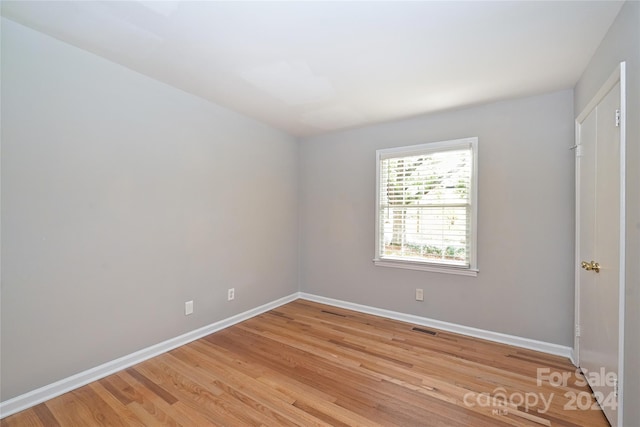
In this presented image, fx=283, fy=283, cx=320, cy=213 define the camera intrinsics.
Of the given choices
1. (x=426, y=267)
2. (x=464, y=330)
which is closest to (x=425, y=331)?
(x=464, y=330)

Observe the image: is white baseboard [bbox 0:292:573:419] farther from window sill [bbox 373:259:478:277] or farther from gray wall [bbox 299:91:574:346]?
window sill [bbox 373:259:478:277]

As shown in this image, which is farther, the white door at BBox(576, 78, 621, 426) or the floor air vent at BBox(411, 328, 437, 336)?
the floor air vent at BBox(411, 328, 437, 336)

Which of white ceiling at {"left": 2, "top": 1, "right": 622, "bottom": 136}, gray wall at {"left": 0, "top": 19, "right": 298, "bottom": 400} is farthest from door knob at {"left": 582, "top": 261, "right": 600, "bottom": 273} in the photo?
gray wall at {"left": 0, "top": 19, "right": 298, "bottom": 400}

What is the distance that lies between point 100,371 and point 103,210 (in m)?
1.26

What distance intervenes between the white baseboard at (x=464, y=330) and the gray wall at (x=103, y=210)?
4.81ft

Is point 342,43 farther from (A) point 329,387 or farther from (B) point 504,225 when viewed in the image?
(A) point 329,387

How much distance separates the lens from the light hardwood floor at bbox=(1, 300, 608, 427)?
1.80 metres

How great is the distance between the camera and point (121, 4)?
1.63 meters

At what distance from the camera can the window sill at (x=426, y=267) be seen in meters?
3.05

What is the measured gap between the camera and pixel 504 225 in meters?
2.88

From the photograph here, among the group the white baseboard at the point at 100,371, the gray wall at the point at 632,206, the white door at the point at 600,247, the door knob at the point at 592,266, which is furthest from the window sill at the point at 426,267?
the white baseboard at the point at 100,371

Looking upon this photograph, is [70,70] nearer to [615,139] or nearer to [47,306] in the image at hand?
[47,306]

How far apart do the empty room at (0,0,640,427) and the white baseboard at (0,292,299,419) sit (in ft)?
0.05

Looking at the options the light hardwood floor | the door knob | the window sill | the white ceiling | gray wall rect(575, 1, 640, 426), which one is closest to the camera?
gray wall rect(575, 1, 640, 426)
